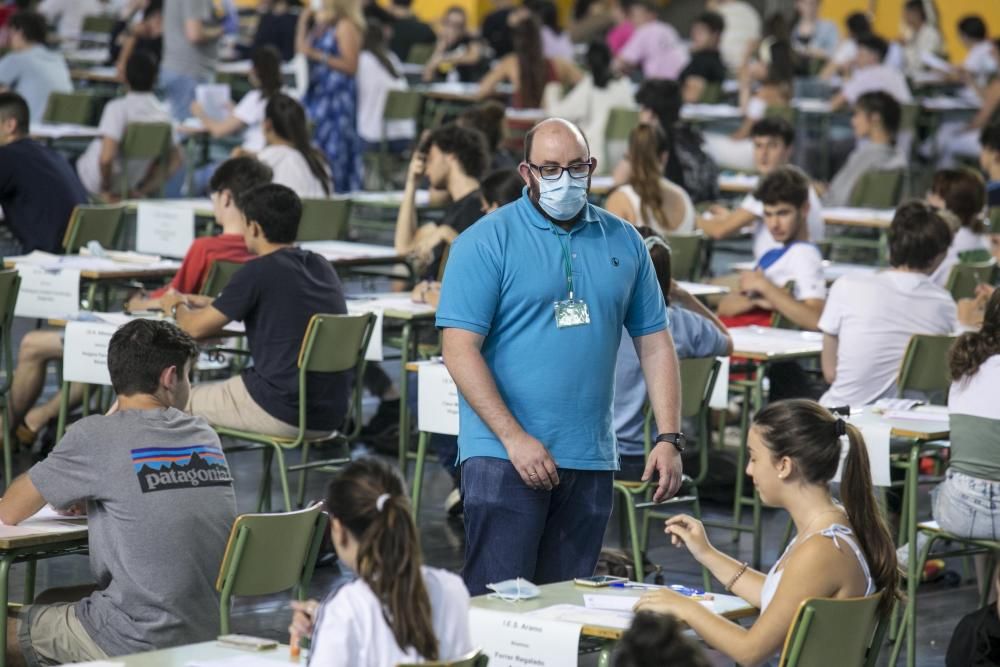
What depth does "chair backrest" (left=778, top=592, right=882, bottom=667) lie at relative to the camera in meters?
Answer: 3.24

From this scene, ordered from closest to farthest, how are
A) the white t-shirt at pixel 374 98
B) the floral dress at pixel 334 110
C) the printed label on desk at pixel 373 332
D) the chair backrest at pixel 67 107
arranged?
the printed label on desk at pixel 373 332 → the floral dress at pixel 334 110 → the chair backrest at pixel 67 107 → the white t-shirt at pixel 374 98

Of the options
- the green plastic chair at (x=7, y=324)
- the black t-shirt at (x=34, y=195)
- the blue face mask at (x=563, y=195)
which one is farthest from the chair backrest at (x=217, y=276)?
the blue face mask at (x=563, y=195)

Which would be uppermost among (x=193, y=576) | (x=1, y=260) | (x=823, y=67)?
(x=823, y=67)

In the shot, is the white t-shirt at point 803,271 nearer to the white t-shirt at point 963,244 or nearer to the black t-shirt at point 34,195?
the white t-shirt at point 963,244

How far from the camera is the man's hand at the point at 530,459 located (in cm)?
365

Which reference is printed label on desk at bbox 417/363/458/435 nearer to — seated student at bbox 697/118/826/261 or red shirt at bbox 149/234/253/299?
red shirt at bbox 149/234/253/299

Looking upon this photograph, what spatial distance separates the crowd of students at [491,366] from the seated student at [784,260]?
0.04 ft

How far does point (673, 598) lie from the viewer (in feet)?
11.1

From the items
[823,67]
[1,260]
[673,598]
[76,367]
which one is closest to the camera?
[673,598]

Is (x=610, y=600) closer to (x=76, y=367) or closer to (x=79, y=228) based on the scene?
(x=76, y=367)

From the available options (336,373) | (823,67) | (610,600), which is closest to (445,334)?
(610,600)

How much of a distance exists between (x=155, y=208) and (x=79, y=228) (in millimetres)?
421

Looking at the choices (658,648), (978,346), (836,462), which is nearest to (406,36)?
(978,346)

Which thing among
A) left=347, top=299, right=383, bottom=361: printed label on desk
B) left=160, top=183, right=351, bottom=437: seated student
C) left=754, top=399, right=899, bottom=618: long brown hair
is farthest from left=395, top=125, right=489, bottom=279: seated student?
left=754, top=399, right=899, bottom=618: long brown hair
